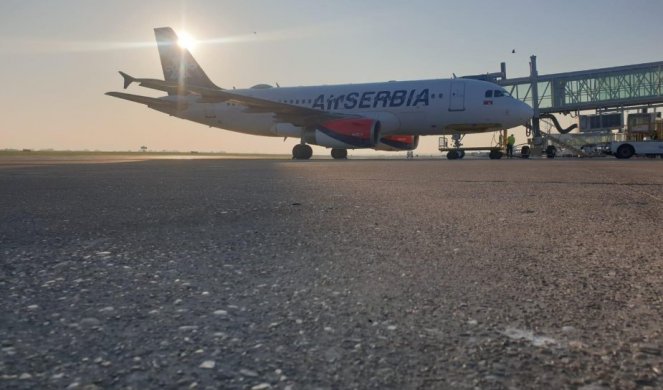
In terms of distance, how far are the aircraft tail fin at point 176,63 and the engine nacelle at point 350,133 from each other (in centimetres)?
799

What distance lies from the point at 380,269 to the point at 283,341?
782mm

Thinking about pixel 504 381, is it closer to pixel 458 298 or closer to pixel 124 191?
pixel 458 298

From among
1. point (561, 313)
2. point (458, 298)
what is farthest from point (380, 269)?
point (561, 313)

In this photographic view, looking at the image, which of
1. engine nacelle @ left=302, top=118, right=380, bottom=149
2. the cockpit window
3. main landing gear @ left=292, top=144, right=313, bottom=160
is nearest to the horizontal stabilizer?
main landing gear @ left=292, top=144, right=313, bottom=160

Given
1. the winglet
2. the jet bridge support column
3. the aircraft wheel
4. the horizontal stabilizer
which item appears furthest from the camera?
the jet bridge support column

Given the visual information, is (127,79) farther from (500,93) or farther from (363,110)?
(500,93)

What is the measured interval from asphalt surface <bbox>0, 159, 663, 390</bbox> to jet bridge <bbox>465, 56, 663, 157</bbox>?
2757 cm

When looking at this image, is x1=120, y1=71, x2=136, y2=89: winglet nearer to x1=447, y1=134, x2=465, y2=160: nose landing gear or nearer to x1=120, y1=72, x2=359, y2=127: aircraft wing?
x1=120, y1=72, x2=359, y2=127: aircraft wing

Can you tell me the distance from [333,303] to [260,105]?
61.4 ft

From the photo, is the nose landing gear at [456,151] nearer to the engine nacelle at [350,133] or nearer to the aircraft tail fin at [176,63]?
the engine nacelle at [350,133]

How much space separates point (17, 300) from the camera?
1.52m

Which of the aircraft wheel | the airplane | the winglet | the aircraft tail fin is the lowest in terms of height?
the aircraft wheel

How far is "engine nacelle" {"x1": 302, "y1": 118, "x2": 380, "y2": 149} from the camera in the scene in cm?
1864

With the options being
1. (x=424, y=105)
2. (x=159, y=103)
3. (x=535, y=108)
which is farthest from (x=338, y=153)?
(x=535, y=108)
